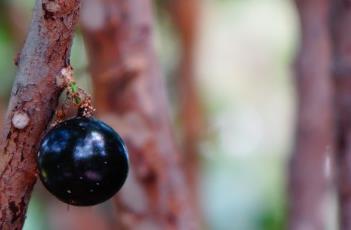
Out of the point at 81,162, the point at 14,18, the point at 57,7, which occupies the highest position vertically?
Answer: the point at 14,18

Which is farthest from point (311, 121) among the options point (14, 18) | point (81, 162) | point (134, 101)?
point (14, 18)

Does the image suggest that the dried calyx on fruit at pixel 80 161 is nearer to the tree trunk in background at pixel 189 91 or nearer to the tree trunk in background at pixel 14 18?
the tree trunk in background at pixel 189 91

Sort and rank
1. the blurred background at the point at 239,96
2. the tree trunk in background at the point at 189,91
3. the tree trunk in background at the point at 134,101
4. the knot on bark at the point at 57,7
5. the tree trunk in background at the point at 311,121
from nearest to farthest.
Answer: the knot on bark at the point at 57,7, the tree trunk in background at the point at 134,101, the tree trunk in background at the point at 311,121, the tree trunk in background at the point at 189,91, the blurred background at the point at 239,96

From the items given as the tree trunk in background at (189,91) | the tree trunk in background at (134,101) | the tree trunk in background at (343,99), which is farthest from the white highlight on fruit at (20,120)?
the tree trunk in background at (189,91)

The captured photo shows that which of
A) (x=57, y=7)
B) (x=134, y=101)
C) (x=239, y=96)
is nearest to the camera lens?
(x=57, y=7)

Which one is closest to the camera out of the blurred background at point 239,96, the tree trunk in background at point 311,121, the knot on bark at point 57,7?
the knot on bark at point 57,7

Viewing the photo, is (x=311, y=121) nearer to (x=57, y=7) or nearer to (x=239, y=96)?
(x=57, y=7)

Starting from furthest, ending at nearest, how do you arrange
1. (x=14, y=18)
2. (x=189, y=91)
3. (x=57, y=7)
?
(x=14, y=18) → (x=189, y=91) → (x=57, y=7)
